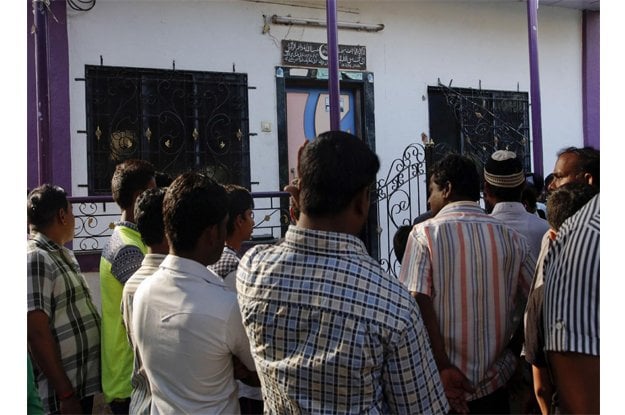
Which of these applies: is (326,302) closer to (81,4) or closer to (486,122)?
(81,4)

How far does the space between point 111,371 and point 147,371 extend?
2.41 feet

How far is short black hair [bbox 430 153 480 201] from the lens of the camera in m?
2.39

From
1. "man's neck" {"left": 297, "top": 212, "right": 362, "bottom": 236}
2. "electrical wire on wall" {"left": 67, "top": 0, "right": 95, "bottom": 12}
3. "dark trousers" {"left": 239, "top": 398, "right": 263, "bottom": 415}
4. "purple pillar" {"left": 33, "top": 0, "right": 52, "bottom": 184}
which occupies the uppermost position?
"electrical wire on wall" {"left": 67, "top": 0, "right": 95, "bottom": 12}

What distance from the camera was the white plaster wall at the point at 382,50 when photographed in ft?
20.8

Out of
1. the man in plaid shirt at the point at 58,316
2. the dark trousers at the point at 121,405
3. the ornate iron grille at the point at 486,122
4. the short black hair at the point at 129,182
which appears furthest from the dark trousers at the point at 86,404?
the ornate iron grille at the point at 486,122

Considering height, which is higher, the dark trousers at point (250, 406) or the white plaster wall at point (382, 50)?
the white plaster wall at point (382, 50)

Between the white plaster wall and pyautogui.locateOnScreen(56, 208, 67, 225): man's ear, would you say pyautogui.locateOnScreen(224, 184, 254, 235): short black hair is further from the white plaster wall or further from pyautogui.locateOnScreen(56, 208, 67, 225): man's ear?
the white plaster wall

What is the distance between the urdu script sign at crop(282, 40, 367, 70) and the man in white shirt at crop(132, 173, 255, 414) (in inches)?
212

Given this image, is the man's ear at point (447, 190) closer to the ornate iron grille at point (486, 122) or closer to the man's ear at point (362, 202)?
the man's ear at point (362, 202)

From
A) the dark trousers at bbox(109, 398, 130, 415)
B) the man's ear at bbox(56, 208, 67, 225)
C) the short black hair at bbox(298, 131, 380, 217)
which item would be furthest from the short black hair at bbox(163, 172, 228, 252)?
the dark trousers at bbox(109, 398, 130, 415)

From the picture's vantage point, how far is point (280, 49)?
7121 mm

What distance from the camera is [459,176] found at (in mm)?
2395

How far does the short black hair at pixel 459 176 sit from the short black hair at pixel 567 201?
338mm

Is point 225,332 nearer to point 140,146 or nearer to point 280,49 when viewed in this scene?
point 140,146
